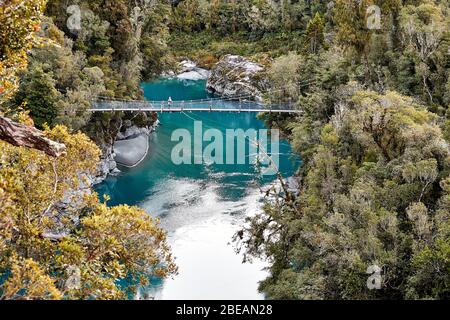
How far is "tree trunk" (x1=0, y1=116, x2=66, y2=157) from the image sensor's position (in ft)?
18.5

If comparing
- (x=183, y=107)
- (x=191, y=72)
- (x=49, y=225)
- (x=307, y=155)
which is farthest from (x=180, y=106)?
(x=191, y=72)

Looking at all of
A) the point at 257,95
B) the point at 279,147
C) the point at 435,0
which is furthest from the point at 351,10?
the point at 257,95

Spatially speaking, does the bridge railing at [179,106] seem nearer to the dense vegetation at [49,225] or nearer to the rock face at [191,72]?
the dense vegetation at [49,225]

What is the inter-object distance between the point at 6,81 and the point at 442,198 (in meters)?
8.26

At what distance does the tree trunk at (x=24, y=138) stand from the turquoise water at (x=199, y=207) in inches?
352

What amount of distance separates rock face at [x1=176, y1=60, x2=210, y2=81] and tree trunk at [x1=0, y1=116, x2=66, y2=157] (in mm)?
39870

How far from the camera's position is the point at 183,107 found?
23875 mm

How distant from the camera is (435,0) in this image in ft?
72.7

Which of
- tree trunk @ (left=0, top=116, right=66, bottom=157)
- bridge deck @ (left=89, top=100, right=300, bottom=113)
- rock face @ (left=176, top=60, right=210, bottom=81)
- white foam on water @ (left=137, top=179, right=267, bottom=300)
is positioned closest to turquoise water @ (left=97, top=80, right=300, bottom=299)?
white foam on water @ (left=137, top=179, right=267, bottom=300)

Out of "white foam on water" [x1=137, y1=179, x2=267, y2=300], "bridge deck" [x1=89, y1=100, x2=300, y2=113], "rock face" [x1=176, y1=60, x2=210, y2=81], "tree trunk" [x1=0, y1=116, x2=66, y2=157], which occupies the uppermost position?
"tree trunk" [x1=0, y1=116, x2=66, y2=157]

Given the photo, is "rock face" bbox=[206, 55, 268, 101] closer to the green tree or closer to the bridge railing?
the bridge railing

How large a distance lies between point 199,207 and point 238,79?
18.7m

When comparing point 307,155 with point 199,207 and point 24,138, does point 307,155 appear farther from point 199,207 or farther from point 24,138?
point 24,138

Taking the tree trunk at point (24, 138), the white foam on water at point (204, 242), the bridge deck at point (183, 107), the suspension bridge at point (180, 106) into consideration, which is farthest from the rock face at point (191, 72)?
the tree trunk at point (24, 138)
